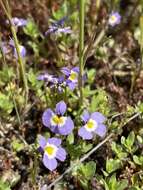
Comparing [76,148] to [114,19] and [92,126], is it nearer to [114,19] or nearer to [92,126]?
[92,126]

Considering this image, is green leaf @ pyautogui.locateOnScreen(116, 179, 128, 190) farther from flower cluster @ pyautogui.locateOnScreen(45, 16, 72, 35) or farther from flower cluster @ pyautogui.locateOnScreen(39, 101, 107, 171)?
flower cluster @ pyautogui.locateOnScreen(45, 16, 72, 35)

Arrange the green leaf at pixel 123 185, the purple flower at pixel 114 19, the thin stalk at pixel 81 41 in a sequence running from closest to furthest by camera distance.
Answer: the thin stalk at pixel 81 41, the green leaf at pixel 123 185, the purple flower at pixel 114 19

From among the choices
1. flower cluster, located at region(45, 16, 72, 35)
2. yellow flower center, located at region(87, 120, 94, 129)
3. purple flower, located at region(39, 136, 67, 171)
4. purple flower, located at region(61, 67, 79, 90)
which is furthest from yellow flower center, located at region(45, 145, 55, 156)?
flower cluster, located at region(45, 16, 72, 35)

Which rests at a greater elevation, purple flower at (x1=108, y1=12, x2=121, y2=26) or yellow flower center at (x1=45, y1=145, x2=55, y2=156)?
purple flower at (x1=108, y1=12, x2=121, y2=26)

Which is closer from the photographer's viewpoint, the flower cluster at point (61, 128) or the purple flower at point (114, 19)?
the flower cluster at point (61, 128)

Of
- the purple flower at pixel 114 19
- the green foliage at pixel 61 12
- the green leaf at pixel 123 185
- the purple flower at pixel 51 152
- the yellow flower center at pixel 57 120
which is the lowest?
the green leaf at pixel 123 185

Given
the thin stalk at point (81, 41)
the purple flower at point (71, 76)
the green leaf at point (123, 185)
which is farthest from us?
the purple flower at point (71, 76)

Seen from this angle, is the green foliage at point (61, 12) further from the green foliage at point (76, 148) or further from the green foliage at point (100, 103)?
the green foliage at point (76, 148)

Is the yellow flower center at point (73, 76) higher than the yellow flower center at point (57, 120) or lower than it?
higher

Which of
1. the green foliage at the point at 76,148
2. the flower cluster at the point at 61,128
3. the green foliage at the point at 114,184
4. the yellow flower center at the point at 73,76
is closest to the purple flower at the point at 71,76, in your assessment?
the yellow flower center at the point at 73,76
